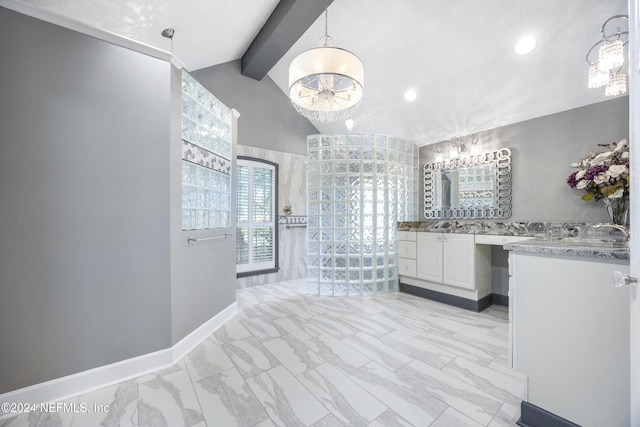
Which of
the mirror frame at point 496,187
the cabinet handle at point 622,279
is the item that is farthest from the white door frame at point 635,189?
the mirror frame at point 496,187

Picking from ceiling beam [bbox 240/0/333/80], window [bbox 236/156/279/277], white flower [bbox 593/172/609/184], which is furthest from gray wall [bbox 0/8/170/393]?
white flower [bbox 593/172/609/184]

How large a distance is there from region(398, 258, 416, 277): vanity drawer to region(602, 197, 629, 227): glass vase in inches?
74.1

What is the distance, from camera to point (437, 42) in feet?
8.81

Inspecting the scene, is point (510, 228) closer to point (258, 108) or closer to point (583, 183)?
point (583, 183)

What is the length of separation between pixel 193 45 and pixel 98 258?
98.4 inches

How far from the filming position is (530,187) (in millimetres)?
2922

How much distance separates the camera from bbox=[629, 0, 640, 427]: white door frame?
0.81 metres

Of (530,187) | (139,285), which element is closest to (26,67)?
(139,285)

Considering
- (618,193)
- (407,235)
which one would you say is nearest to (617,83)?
(618,193)

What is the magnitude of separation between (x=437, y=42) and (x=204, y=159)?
8.67ft

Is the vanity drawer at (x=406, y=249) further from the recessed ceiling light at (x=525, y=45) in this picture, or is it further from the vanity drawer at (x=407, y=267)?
the recessed ceiling light at (x=525, y=45)

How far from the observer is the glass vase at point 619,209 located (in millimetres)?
2182

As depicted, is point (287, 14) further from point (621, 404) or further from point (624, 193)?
point (621, 404)

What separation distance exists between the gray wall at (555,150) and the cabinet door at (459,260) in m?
0.69
